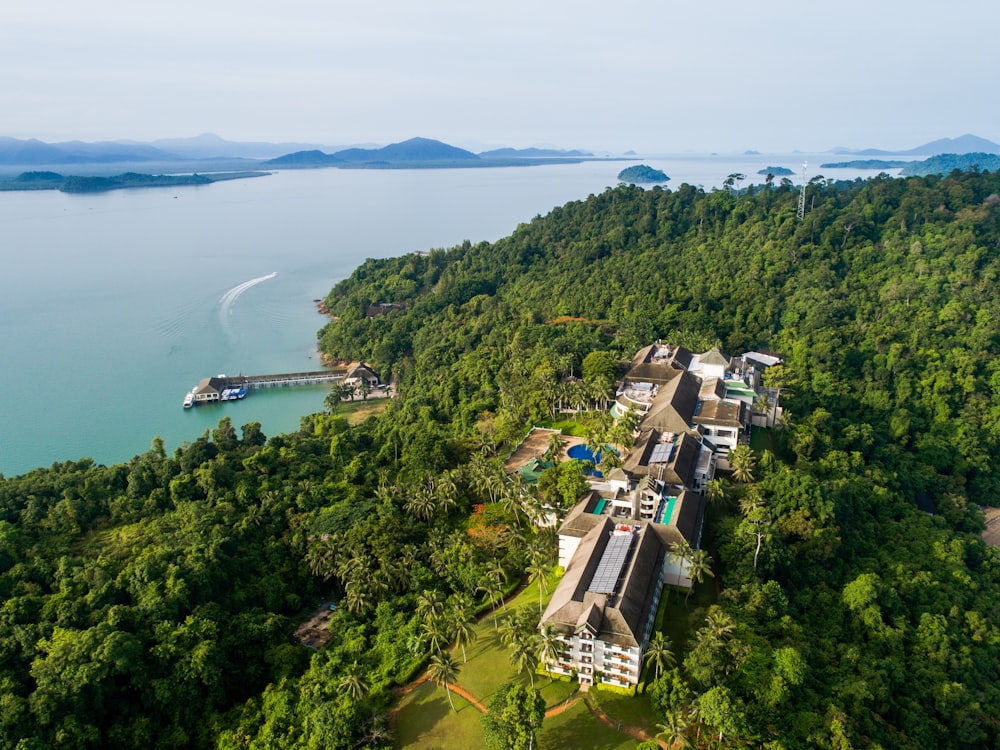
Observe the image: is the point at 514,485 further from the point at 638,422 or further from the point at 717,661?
the point at 717,661

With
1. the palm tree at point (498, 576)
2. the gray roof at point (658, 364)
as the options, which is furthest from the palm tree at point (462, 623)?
the gray roof at point (658, 364)

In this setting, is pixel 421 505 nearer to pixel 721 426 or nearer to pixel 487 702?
pixel 487 702

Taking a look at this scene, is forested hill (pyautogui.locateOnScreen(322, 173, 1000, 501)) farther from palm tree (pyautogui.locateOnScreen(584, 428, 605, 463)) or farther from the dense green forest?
palm tree (pyautogui.locateOnScreen(584, 428, 605, 463))

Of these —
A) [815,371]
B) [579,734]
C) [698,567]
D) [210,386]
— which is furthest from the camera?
[210,386]

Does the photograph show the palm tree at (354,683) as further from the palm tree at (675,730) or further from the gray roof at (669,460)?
the gray roof at (669,460)

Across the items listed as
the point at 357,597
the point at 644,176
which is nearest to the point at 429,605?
the point at 357,597

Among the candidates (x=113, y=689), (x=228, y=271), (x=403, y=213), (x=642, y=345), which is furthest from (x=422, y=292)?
(x=403, y=213)

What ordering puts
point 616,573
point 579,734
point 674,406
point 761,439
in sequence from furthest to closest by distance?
point 761,439 < point 674,406 < point 616,573 < point 579,734
